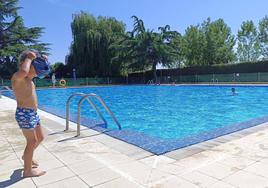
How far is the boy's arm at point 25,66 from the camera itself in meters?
2.91

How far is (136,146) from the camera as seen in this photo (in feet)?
14.9

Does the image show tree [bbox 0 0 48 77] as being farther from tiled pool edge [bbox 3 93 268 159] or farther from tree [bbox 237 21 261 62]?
tiled pool edge [bbox 3 93 268 159]

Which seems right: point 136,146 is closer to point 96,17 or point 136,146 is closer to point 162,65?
point 162,65

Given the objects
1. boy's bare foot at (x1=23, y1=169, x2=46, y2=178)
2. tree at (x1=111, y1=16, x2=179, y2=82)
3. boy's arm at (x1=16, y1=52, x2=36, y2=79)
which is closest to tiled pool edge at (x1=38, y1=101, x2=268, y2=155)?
boy's bare foot at (x1=23, y1=169, x2=46, y2=178)

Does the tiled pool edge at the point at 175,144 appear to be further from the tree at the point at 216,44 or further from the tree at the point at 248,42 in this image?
the tree at the point at 248,42

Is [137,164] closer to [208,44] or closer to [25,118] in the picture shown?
[25,118]

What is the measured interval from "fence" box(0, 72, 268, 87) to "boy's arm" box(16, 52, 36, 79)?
79.7 feet

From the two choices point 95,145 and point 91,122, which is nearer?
point 95,145

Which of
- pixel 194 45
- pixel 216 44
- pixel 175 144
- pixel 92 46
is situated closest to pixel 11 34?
pixel 92 46

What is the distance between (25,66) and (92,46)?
33241mm

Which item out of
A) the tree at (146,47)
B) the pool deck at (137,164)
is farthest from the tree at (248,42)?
the pool deck at (137,164)

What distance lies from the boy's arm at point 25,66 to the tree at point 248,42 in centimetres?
4019

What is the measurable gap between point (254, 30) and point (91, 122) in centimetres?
3713

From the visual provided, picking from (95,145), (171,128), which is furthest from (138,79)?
(95,145)
